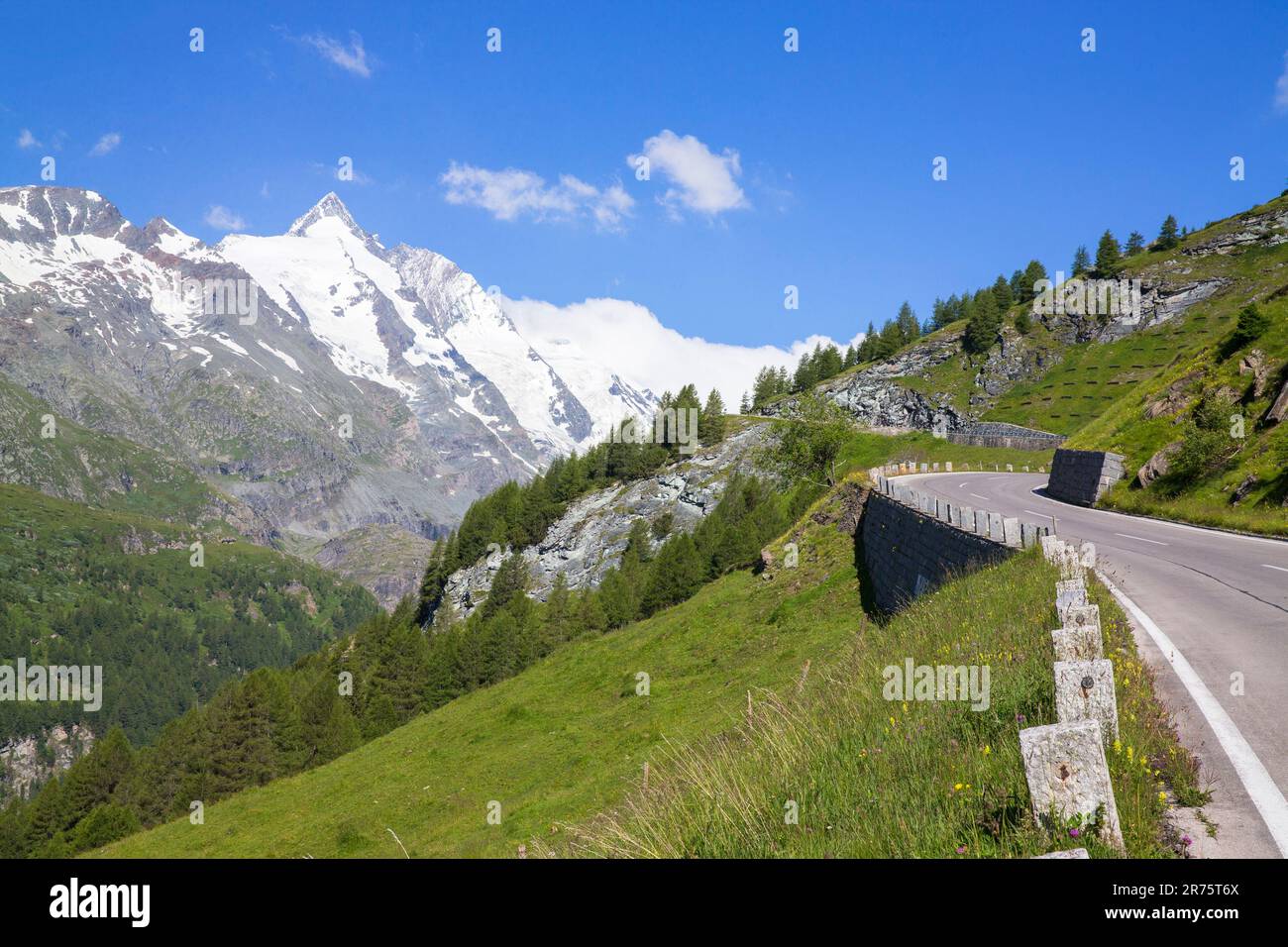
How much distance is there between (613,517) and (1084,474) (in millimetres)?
67660

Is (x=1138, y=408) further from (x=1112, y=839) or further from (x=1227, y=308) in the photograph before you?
(x=1227, y=308)

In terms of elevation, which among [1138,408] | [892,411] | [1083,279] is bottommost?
[1138,408]

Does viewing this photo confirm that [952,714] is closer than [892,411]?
Yes

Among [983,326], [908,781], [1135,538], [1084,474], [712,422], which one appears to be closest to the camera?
[908,781]

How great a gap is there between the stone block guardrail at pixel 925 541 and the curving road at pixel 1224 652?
245 centimetres

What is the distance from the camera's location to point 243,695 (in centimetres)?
7231

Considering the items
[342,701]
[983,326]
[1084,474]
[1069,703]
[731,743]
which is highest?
[983,326]

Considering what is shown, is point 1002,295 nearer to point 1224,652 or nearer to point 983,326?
point 983,326

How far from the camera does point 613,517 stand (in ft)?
334

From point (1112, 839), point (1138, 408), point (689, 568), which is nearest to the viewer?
point (1112, 839)

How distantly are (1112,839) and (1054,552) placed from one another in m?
11.0

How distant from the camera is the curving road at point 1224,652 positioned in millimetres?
6082

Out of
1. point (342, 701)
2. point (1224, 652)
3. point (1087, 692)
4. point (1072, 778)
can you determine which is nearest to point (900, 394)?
point (342, 701)
